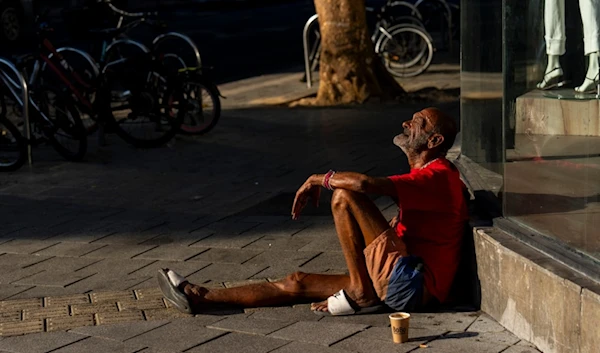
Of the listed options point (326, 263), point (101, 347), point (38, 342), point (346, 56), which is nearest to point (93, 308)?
point (38, 342)

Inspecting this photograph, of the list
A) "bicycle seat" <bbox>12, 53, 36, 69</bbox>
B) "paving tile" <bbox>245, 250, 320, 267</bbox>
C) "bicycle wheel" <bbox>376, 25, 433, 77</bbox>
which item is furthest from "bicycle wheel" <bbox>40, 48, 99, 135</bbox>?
"bicycle wheel" <bbox>376, 25, 433, 77</bbox>

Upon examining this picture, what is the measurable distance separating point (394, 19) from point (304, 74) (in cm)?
184

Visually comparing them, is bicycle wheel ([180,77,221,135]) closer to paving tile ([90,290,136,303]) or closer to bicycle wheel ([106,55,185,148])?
bicycle wheel ([106,55,185,148])

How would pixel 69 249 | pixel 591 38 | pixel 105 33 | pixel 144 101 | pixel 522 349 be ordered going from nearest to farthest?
1. pixel 522 349
2. pixel 591 38
3. pixel 69 249
4. pixel 144 101
5. pixel 105 33

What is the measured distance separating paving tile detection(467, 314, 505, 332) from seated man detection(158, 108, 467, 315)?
26 centimetres

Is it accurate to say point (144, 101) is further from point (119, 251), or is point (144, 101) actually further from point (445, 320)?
point (445, 320)

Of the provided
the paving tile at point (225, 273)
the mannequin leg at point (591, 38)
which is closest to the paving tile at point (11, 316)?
the paving tile at point (225, 273)

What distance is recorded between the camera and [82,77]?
37.4ft

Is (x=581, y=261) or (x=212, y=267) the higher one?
(x=581, y=261)

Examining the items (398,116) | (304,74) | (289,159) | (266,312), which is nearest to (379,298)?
(266,312)

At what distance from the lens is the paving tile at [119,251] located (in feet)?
22.7

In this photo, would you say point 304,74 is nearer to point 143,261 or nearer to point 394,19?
point 394,19

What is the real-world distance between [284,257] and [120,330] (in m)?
1.49

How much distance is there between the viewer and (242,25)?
25.5 meters
